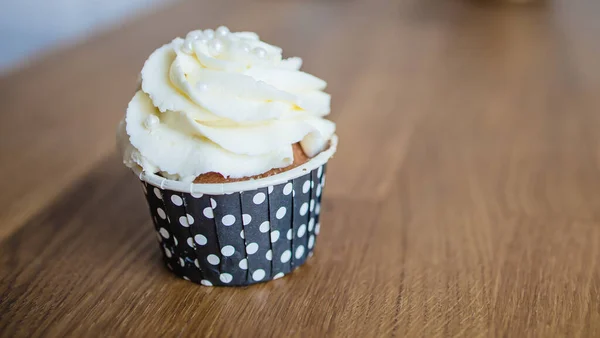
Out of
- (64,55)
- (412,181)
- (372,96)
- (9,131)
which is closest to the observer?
(412,181)

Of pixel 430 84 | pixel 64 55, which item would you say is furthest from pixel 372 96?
pixel 64 55

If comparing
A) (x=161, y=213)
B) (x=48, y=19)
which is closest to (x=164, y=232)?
(x=161, y=213)

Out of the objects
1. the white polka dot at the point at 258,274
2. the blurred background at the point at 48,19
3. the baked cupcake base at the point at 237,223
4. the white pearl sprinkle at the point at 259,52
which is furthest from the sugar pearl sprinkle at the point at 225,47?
the blurred background at the point at 48,19

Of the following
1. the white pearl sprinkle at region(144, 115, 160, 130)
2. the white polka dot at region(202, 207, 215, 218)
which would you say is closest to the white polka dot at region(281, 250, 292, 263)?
the white polka dot at region(202, 207, 215, 218)

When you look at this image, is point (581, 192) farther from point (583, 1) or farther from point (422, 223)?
point (583, 1)

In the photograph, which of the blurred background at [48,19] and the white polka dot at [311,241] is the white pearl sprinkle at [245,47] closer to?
the white polka dot at [311,241]

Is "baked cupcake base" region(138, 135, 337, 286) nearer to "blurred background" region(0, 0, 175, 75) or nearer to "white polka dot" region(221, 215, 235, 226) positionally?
"white polka dot" region(221, 215, 235, 226)
